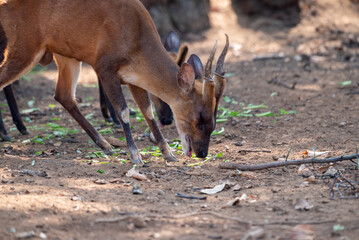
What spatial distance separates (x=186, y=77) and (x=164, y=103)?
1.16 meters

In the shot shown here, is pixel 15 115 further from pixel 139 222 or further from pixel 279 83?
pixel 279 83

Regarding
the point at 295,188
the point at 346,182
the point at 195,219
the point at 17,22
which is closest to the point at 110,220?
the point at 195,219

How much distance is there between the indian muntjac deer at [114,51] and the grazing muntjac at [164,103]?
87 centimetres

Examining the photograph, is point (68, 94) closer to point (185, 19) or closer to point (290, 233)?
point (290, 233)

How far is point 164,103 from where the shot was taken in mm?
6656

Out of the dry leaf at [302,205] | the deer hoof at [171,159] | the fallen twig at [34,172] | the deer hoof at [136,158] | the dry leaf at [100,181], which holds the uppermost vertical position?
the dry leaf at [302,205]

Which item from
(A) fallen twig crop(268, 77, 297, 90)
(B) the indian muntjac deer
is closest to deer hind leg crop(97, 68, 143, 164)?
(B) the indian muntjac deer

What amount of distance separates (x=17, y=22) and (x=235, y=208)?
3.17 metres

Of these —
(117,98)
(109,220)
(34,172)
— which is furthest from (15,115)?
(109,220)

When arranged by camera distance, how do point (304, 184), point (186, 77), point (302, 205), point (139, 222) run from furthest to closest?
1. point (186, 77)
2. point (304, 184)
3. point (302, 205)
4. point (139, 222)

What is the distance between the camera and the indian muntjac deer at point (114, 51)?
219 inches

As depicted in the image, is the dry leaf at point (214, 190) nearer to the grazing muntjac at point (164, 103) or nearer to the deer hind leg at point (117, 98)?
the deer hind leg at point (117, 98)

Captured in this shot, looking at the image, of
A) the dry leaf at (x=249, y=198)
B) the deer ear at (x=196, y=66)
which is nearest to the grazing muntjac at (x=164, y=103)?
the deer ear at (x=196, y=66)

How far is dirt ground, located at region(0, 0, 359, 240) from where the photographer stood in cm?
362
